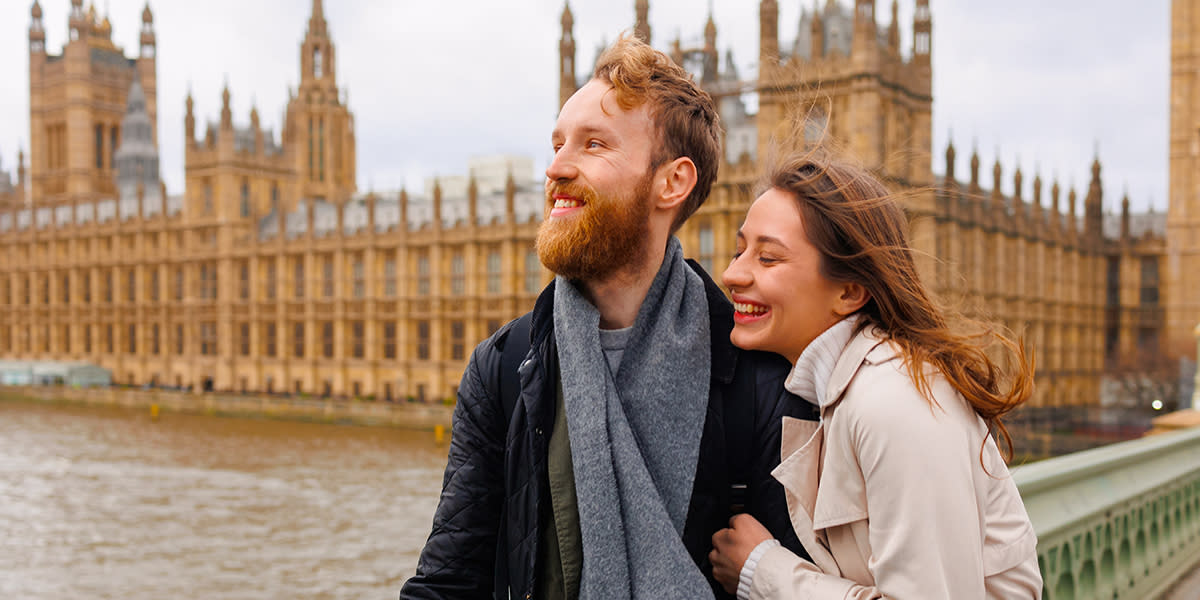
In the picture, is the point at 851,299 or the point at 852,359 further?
the point at 851,299

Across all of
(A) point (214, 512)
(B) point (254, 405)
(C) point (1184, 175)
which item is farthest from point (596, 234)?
(C) point (1184, 175)

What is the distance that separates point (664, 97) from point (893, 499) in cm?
90

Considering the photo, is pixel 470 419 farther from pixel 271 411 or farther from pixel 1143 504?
pixel 271 411

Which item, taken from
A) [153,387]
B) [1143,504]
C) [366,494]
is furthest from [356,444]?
[1143,504]

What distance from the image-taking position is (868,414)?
5.82 ft

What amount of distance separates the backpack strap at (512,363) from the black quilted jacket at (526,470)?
0.02 meters

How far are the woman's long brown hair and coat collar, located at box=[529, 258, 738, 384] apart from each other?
250 millimetres

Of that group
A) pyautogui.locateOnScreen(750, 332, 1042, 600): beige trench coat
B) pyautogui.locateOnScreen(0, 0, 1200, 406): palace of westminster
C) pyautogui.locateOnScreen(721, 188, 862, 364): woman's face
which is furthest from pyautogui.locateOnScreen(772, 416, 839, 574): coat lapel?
pyautogui.locateOnScreen(0, 0, 1200, 406): palace of westminster

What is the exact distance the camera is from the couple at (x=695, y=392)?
6.13 ft

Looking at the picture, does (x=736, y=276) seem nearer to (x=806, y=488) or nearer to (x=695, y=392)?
(x=695, y=392)

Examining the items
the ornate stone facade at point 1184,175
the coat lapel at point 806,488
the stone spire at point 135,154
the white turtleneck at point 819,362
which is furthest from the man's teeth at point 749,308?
the stone spire at point 135,154

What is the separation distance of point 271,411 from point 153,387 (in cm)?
1234

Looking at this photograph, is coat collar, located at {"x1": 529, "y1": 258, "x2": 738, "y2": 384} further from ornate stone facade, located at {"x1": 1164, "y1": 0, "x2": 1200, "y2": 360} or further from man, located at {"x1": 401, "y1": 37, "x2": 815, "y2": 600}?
ornate stone facade, located at {"x1": 1164, "y1": 0, "x2": 1200, "y2": 360}

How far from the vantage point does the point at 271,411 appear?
128 ft
